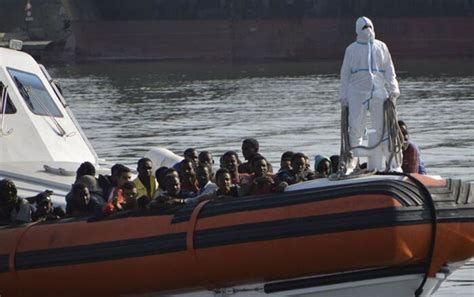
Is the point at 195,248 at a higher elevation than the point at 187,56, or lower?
higher

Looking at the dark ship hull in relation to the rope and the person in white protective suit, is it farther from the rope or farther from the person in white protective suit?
the rope

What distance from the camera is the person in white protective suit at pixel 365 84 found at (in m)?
11.1

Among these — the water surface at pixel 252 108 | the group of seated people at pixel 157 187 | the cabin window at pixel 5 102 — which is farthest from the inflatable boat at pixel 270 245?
the water surface at pixel 252 108

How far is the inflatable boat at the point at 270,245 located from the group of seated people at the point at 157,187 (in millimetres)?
234

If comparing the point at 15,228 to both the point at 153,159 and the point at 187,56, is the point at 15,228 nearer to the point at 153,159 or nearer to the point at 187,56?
the point at 153,159

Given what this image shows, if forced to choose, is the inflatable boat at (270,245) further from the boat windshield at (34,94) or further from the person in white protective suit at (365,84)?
the boat windshield at (34,94)

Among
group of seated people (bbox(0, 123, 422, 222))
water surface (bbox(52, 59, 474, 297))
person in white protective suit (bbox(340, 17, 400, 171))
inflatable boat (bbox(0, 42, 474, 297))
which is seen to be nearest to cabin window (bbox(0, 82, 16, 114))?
group of seated people (bbox(0, 123, 422, 222))

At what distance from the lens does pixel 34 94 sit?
49.0 ft

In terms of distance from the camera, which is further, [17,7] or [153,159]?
[17,7]

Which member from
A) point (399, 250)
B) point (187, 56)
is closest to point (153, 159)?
point (399, 250)

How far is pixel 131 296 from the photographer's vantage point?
11.3 metres

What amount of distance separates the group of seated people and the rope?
1.74 feet

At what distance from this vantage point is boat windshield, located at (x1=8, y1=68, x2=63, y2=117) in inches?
580

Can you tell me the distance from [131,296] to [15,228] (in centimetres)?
109
